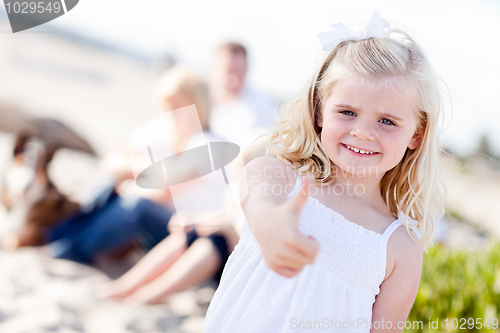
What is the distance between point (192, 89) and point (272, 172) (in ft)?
7.09

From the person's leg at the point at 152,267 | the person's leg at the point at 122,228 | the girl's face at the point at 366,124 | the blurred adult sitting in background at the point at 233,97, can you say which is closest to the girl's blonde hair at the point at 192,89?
the blurred adult sitting in background at the point at 233,97

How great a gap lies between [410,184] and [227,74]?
9.81 feet

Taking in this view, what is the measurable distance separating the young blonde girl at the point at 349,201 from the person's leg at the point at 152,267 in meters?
1.65

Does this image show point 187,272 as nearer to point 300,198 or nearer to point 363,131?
point 363,131

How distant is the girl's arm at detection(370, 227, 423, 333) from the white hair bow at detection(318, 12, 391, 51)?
0.65 meters

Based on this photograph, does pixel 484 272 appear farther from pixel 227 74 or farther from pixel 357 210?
pixel 227 74

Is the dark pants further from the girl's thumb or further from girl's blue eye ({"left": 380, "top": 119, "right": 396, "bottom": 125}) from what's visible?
the girl's thumb

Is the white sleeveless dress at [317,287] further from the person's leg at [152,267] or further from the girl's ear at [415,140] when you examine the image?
the person's leg at [152,267]

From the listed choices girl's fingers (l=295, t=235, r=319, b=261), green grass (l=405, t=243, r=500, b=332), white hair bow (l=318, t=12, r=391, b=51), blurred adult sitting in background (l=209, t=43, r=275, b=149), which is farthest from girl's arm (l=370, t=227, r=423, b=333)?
blurred adult sitting in background (l=209, t=43, r=275, b=149)

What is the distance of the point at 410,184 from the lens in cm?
132

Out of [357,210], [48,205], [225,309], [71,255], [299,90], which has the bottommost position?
[71,255]

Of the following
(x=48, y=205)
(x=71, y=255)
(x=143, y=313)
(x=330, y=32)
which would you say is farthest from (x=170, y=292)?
(x=330, y=32)

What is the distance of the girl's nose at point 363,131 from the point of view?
3.53 ft

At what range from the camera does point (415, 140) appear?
1292 millimetres
